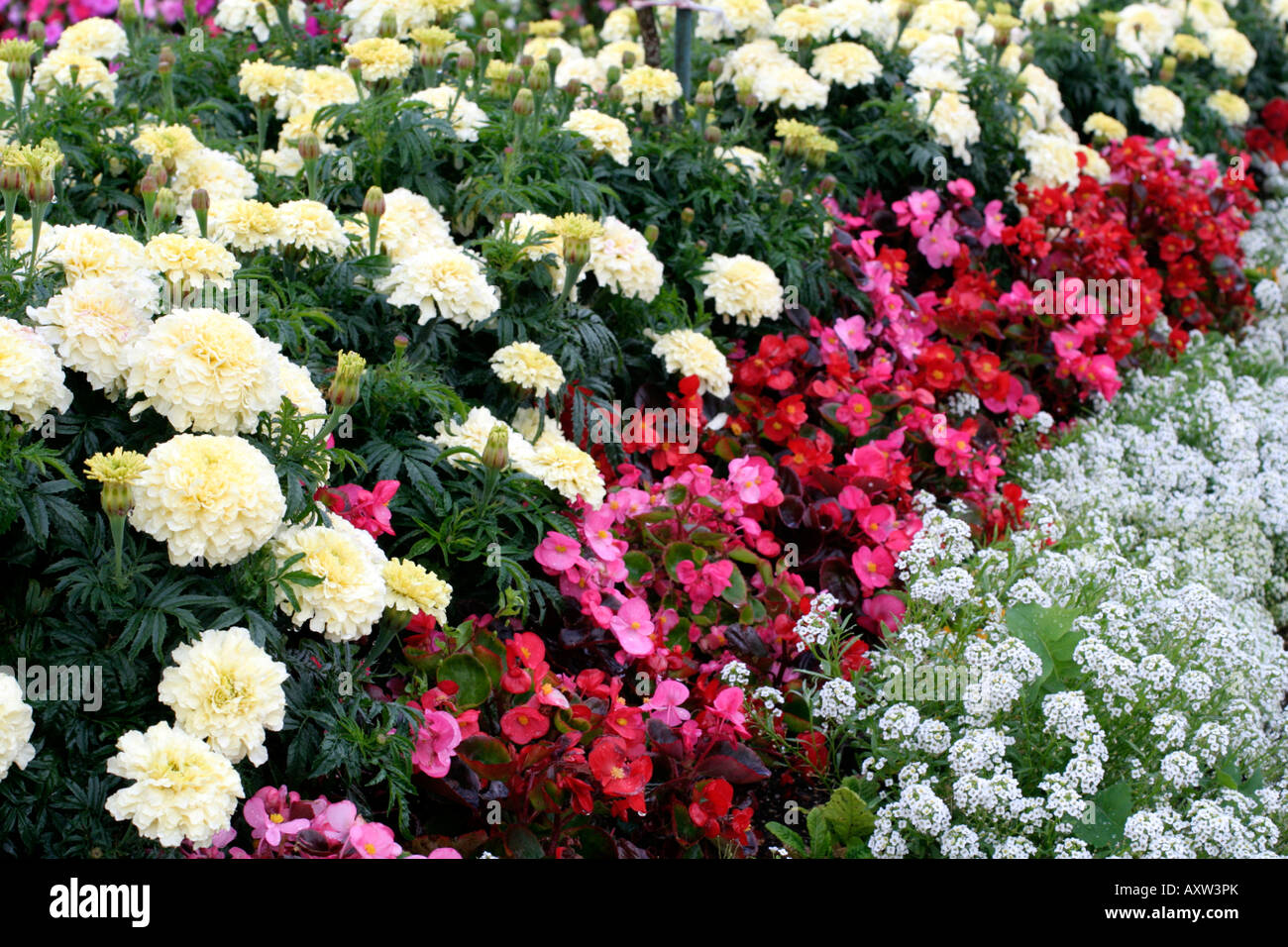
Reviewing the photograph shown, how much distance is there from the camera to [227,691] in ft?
6.42

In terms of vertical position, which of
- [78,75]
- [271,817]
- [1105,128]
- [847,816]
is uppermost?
[1105,128]

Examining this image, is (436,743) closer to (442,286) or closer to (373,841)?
(373,841)

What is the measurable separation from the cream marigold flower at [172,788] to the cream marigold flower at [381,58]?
83.4 inches

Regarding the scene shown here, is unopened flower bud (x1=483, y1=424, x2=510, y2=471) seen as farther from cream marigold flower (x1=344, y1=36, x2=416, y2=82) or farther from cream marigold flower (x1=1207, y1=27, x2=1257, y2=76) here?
cream marigold flower (x1=1207, y1=27, x2=1257, y2=76)

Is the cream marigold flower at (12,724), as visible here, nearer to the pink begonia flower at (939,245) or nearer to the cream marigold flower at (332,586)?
the cream marigold flower at (332,586)

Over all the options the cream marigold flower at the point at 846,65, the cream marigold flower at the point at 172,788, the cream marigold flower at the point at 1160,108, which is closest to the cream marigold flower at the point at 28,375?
the cream marigold flower at the point at 172,788

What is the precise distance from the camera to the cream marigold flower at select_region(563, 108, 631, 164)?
3545 mm

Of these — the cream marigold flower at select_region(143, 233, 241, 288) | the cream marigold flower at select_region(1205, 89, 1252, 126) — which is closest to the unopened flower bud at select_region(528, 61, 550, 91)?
the cream marigold flower at select_region(143, 233, 241, 288)

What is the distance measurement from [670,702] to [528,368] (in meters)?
0.77

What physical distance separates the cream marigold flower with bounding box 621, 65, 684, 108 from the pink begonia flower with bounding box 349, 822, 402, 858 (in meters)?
2.52

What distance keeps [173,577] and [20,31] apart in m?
6.30

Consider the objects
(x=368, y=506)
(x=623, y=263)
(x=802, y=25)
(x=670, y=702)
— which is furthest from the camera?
(x=802, y=25)

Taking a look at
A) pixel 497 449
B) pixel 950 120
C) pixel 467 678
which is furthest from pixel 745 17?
pixel 467 678
